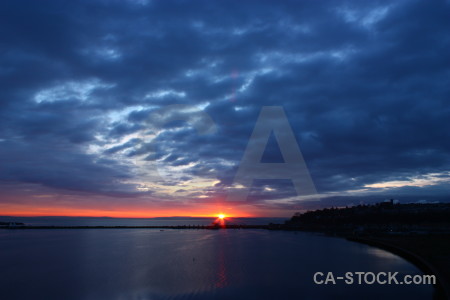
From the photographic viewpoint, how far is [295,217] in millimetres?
191750

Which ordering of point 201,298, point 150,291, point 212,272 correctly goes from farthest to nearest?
point 212,272
point 150,291
point 201,298

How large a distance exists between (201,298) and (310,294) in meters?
8.34

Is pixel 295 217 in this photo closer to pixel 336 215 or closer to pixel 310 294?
pixel 336 215

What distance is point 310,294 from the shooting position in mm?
24344

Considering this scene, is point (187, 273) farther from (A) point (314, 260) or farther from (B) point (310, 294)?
(A) point (314, 260)

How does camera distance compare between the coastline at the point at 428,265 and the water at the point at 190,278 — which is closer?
the coastline at the point at 428,265

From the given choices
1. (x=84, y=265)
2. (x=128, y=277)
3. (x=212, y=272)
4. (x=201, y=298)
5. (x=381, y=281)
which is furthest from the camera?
(x=84, y=265)

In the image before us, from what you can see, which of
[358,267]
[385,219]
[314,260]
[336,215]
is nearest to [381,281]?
[358,267]

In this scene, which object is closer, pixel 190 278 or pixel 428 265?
pixel 428 265

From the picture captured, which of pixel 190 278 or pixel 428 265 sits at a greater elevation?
pixel 428 265

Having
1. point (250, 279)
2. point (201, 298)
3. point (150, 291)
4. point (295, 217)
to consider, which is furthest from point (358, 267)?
point (295, 217)

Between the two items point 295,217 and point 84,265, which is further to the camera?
point 295,217

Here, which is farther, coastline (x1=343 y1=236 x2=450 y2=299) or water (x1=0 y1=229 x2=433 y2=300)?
water (x1=0 y1=229 x2=433 y2=300)

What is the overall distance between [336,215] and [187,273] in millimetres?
140678
